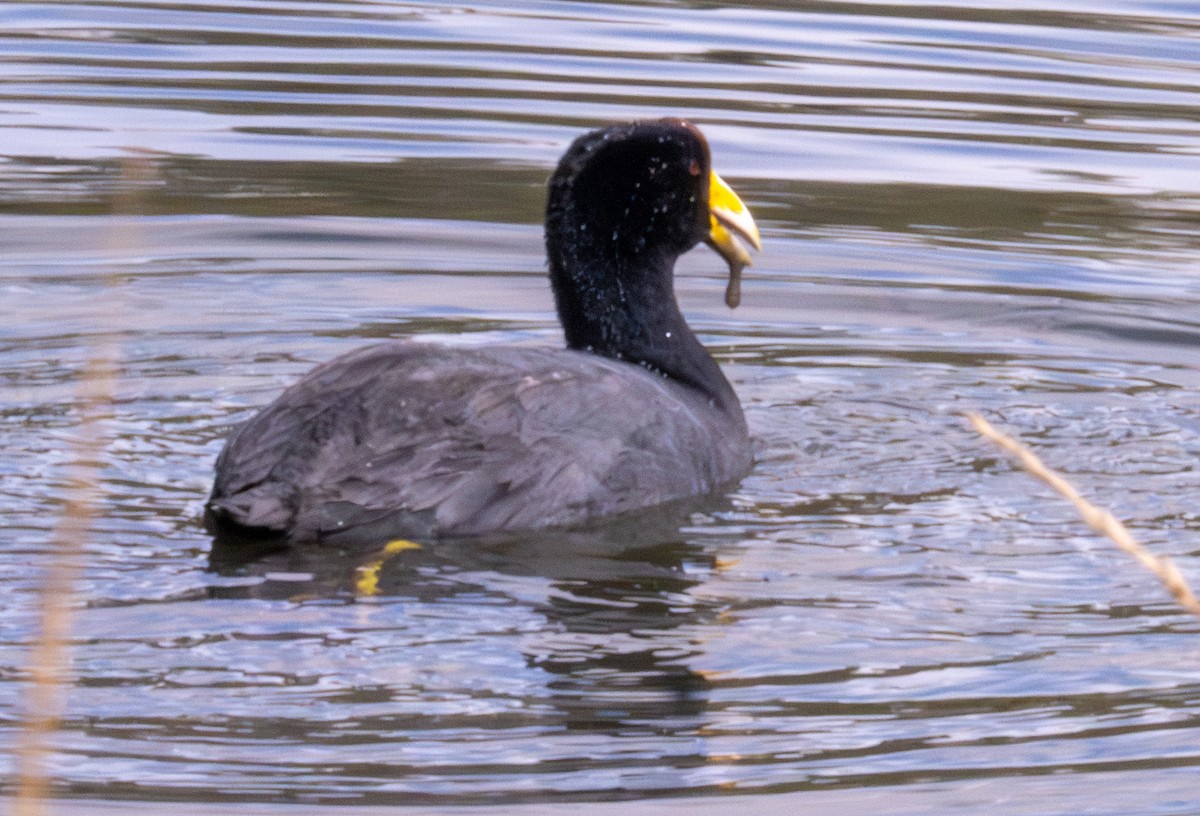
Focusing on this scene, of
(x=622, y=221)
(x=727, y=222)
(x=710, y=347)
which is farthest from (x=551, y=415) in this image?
(x=710, y=347)

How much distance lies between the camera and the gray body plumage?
20.9ft

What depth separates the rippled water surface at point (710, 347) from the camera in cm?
493

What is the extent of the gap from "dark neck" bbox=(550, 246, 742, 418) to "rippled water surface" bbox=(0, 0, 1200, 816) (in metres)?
0.43

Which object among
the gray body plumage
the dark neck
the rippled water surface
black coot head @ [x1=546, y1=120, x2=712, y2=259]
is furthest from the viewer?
the dark neck

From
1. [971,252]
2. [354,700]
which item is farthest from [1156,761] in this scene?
[971,252]

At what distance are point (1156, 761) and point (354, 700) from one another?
193 centimetres

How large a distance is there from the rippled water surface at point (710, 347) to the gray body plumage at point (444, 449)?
0.15 m

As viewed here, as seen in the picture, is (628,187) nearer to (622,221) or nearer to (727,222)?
(622,221)

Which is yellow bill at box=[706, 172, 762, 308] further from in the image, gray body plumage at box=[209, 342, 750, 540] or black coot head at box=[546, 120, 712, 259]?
gray body plumage at box=[209, 342, 750, 540]

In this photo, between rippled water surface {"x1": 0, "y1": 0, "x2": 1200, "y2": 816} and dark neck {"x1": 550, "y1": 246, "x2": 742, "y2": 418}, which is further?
dark neck {"x1": 550, "y1": 246, "x2": 742, "y2": 418}

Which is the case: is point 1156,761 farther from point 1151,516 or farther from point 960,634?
point 1151,516

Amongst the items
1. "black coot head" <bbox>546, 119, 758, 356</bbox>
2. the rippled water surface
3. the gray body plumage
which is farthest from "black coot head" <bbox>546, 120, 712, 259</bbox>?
the rippled water surface

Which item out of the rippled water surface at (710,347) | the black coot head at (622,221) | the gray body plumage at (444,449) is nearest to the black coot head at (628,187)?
the black coot head at (622,221)

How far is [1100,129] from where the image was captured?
14109 mm
